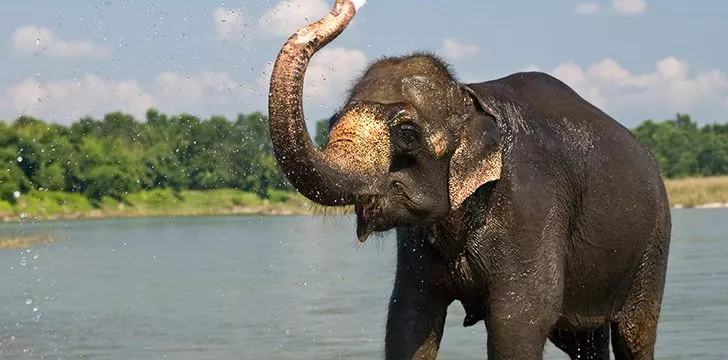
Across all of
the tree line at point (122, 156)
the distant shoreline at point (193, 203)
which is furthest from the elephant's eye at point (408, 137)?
the distant shoreline at point (193, 203)

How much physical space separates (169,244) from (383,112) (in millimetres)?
54167

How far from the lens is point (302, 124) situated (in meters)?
5.86

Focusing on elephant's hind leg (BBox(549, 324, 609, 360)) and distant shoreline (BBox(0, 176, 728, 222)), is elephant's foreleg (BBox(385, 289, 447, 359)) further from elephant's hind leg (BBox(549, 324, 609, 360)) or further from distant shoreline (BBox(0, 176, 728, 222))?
distant shoreline (BBox(0, 176, 728, 222))

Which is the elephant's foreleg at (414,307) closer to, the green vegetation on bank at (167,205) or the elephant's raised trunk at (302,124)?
the elephant's raised trunk at (302,124)

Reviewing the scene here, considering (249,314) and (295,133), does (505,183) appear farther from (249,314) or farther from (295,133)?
(249,314)

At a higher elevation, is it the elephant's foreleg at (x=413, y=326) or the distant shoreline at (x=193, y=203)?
the elephant's foreleg at (x=413, y=326)

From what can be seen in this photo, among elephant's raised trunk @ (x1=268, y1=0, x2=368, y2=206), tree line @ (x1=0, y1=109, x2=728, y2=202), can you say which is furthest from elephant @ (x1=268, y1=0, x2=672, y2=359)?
tree line @ (x1=0, y1=109, x2=728, y2=202)

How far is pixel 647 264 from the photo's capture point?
843 cm

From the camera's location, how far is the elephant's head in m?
5.88

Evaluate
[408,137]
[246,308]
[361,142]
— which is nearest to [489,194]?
[408,137]

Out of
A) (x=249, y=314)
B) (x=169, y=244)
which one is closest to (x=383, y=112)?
(x=249, y=314)

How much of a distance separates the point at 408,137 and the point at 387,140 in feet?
0.51

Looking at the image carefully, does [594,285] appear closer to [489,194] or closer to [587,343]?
[587,343]

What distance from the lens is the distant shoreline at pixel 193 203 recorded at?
279 ft
